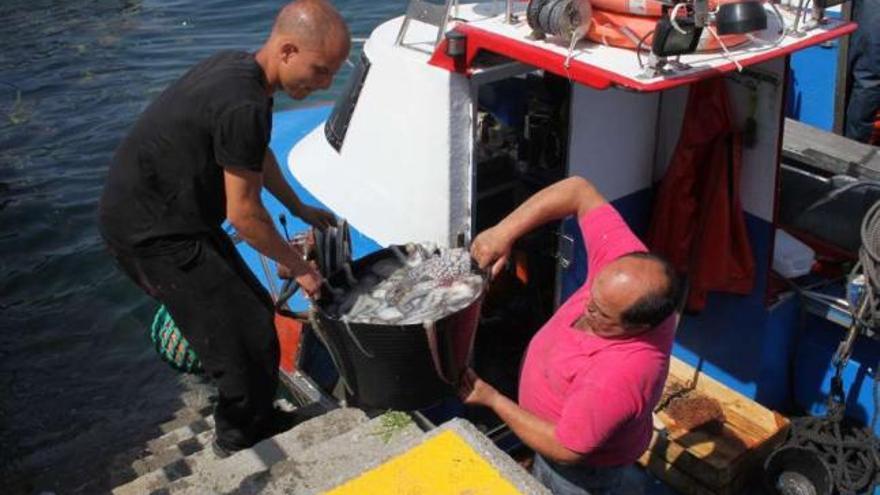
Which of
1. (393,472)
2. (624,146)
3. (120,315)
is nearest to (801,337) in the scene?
(624,146)

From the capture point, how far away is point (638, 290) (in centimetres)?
316

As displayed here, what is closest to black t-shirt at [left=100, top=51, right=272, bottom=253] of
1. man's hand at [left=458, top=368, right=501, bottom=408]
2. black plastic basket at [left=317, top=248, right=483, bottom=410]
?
black plastic basket at [left=317, top=248, right=483, bottom=410]

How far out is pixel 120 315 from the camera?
8852mm

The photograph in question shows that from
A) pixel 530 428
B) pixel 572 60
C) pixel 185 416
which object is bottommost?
pixel 185 416

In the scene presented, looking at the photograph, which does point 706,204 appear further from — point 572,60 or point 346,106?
point 346,106

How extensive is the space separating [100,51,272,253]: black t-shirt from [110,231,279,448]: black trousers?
0.09m

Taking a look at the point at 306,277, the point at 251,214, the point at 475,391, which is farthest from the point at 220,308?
the point at 475,391

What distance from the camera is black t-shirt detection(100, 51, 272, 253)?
11.8 feet

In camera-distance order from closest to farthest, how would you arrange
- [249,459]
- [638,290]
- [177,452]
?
[638,290], [249,459], [177,452]

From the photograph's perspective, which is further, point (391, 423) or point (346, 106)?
point (346, 106)

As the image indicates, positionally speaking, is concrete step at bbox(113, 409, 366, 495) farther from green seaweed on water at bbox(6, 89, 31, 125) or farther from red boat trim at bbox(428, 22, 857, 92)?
green seaweed on water at bbox(6, 89, 31, 125)

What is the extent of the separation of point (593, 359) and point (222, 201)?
5.73 feet

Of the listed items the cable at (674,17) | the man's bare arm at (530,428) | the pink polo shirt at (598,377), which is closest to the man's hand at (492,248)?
the pink polo shirt at (598,377)

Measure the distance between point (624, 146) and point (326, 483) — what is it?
2.71 meters
